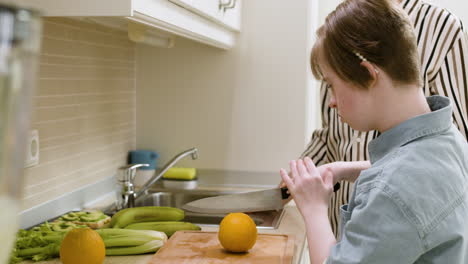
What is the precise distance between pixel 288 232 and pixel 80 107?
29.9 inches

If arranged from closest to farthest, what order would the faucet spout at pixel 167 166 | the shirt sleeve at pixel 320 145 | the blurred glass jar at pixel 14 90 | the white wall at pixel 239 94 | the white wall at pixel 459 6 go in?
the blurred glass jar at pixel 14 90
the shirt sleeve at pixel 320 145
the faucet spout at pixel 167 166
the white wall at pixel 239 94
the white wall at pixel 459 6

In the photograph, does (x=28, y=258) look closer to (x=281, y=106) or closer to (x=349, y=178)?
(x=349, y=178)

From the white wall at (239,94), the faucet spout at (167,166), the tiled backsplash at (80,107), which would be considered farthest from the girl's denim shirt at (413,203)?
A: the white wall at (239,94)

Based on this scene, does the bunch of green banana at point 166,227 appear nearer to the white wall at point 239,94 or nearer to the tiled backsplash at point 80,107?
the tiled backsplash at point 80,107

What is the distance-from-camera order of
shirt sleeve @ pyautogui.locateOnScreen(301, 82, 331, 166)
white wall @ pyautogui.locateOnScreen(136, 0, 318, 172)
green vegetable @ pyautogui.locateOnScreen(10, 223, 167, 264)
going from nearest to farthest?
green vegetable @ pyautogui.locateOnScreen(10, 223, 167, 264), shirt sleeve @ pyautogui.locateOnScreen(301, 82, 331, 166), white wall @ pyautogui.locateOnScreen(136, 0, 318, 172)

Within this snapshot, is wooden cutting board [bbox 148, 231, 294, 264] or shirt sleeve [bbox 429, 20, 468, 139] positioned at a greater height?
shirt sleeve [bbox 429, 20, 468, 139]

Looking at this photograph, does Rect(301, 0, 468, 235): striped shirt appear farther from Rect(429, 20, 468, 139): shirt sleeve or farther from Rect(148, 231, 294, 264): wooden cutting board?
Rect(148, 231, 294, 264): wooden cutting board

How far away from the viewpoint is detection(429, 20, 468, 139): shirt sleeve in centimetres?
148

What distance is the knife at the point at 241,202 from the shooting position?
5.37 feet

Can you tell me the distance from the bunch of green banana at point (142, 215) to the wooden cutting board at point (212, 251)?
20 cm

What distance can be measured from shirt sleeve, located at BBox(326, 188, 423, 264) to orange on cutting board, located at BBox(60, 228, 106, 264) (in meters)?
0.58

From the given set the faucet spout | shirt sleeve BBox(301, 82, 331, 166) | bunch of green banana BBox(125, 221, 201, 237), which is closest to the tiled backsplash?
the faucet spout

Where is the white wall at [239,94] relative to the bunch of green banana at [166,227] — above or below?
above

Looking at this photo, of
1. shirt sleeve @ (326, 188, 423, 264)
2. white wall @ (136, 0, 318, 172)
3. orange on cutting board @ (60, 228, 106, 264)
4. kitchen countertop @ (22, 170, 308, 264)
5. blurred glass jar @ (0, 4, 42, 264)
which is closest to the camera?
blurred glass jar @ (0, 4, 42, 264)
